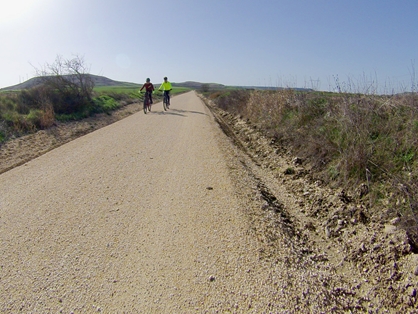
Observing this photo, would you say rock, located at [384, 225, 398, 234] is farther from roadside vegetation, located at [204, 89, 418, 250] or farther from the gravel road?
the gravel road

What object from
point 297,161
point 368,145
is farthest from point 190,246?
point 297,161

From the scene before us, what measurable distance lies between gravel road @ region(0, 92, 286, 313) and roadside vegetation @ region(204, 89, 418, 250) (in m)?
1.83

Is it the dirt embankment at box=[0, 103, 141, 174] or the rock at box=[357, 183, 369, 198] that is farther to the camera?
the dirt embankment at box=[0, 103, 141, 174]

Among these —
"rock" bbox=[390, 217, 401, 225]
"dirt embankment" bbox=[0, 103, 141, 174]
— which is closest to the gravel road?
"dirt embankment" bbox=[0, 103, 141, 174]

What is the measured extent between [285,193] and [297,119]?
12.7 ft

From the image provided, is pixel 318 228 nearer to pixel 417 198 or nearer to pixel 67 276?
pixel 417 198

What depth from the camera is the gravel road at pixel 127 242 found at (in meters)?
2.49

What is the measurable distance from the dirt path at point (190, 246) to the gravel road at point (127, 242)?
0.5 inches

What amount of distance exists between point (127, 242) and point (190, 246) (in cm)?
77

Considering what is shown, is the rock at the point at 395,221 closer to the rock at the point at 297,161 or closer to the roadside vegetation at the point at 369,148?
the roadside vegetation at the point at 369,148

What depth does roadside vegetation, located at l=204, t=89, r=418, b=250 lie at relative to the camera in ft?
11.6

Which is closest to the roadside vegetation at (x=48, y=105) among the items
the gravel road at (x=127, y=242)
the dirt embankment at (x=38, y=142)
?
the dirt embankment at (x=38, y=142)

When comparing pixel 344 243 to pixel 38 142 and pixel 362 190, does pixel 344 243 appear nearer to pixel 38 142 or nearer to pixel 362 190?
pixel 362 190

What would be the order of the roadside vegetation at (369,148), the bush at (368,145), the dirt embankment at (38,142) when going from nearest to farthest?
the roadside vegetation at (369,148) < the bush at (368,145) < the dirt embankment at (38,142)
